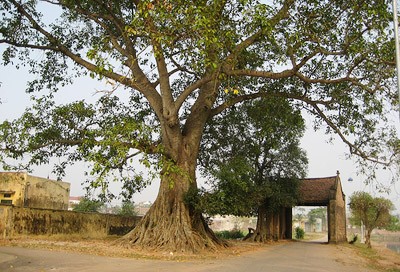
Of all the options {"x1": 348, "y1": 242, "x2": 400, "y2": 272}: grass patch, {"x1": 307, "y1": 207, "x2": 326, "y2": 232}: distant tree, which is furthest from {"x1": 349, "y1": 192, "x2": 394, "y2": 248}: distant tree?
{"x1": 307, "y1": 207, "x2": 326, "y2": 232}: distant tree

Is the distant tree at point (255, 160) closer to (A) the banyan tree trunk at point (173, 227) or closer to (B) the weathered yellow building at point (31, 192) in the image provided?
(A) the banyan tree trunk at point (173, 227)

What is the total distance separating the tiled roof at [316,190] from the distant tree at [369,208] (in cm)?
210

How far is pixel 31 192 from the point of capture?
2980 cm

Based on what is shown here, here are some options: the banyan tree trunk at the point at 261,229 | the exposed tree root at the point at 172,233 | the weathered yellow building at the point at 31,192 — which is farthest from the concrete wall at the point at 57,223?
the banyan tree trunk at the point at 261,229

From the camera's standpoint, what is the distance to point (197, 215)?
619 inches

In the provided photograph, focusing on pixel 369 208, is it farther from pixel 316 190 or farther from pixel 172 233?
pixel 172 233

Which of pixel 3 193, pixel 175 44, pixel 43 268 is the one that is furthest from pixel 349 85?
pixel 3 193

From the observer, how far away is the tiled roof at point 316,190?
30391 millimetres

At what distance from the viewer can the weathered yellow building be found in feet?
92.8

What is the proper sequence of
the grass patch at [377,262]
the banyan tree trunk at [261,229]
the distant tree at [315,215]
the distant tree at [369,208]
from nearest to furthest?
1. the grass patch at [377,262]
2. the banyan tree trunk at [261,229]
3. the distant tree at [369,208]
4. the distant tree at [315,215]

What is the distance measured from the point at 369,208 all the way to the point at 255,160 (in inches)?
402

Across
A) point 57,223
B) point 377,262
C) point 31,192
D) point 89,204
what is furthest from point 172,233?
point 31,192

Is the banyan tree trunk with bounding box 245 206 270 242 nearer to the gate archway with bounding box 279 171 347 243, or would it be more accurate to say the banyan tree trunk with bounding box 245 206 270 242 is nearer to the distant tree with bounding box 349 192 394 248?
the gate archway with bounding box 279 171 347 243

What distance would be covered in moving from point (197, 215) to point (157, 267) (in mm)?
5837
